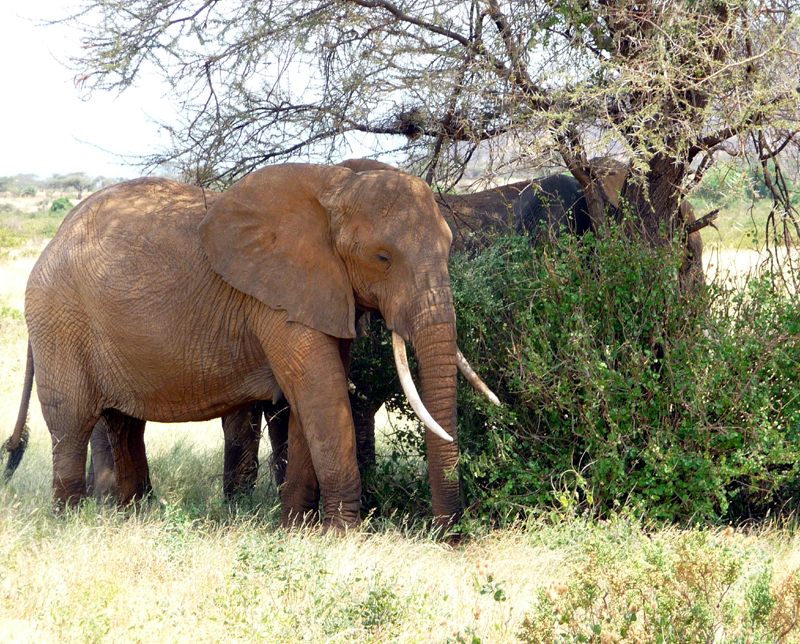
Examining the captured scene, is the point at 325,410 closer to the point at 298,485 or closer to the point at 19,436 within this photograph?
the point at 298,485

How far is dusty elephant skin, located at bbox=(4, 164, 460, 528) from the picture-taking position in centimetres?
588

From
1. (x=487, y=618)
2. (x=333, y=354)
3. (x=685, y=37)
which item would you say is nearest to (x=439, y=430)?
(x=333, y=354)

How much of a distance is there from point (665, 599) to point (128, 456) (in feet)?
14.6

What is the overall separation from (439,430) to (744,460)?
1927mm

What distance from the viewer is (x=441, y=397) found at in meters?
5.80

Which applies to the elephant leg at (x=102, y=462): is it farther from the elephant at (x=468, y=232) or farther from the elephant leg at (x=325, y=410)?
the elephant leg at (x=325, y=410)

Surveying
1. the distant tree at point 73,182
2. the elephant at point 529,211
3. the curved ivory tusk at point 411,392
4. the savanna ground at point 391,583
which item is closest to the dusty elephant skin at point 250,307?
the curved ivory tusk at point 411,392

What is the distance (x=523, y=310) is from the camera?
21.4ft

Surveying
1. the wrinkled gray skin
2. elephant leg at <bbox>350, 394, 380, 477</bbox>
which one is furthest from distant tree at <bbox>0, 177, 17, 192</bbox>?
elephant leg at <bbox>350, 394, 380, 477</bbox>

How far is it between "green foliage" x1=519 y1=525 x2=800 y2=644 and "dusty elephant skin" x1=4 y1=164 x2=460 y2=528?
1344 millimetres

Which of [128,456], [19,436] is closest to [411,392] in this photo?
[128,456]

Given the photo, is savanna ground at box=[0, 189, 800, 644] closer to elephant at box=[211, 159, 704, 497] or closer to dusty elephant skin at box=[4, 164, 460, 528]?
dusty elephant skin at box=[4, 164, 460, 528]

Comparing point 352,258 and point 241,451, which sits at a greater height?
point 352,258

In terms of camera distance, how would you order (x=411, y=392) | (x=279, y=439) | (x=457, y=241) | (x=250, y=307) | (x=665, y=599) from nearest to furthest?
(x=665, y=599)
(x=411, y=392)
(x=250, y=307)
(x=457, y=241)
(x=279, y=439)
